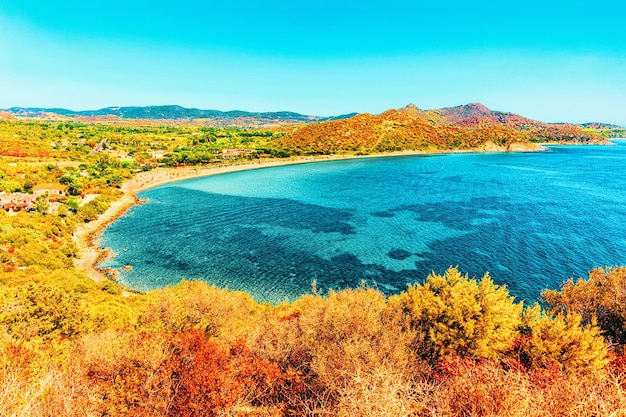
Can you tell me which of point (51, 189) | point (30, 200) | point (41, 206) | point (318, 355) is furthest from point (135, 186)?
point (318, 355)

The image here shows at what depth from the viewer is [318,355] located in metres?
13.7

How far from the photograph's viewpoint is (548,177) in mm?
108375

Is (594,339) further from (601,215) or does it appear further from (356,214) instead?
(601,215)

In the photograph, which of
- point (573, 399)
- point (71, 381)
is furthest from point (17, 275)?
point (573, 399)

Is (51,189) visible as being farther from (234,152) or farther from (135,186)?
(234,152)

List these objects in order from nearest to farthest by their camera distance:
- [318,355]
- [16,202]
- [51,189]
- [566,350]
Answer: [318,355] < [566,350] < [16,202] < [51,189]

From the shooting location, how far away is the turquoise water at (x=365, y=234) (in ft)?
127

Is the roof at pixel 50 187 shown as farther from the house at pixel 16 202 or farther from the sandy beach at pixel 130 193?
the sandy beach at pixel 130 193

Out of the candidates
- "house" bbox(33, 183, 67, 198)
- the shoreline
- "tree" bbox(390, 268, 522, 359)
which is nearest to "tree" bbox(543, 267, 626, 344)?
"tree" bbox(390, 268, 522, 359)

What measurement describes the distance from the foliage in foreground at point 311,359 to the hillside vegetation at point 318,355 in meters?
0.07

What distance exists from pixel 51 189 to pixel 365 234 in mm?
65744

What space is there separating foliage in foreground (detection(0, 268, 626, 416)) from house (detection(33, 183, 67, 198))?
55.8 m

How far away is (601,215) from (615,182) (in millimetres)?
53108

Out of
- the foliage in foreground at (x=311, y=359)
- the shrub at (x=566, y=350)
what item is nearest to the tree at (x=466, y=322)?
the foliage in foreground at (x=311, y=359)
